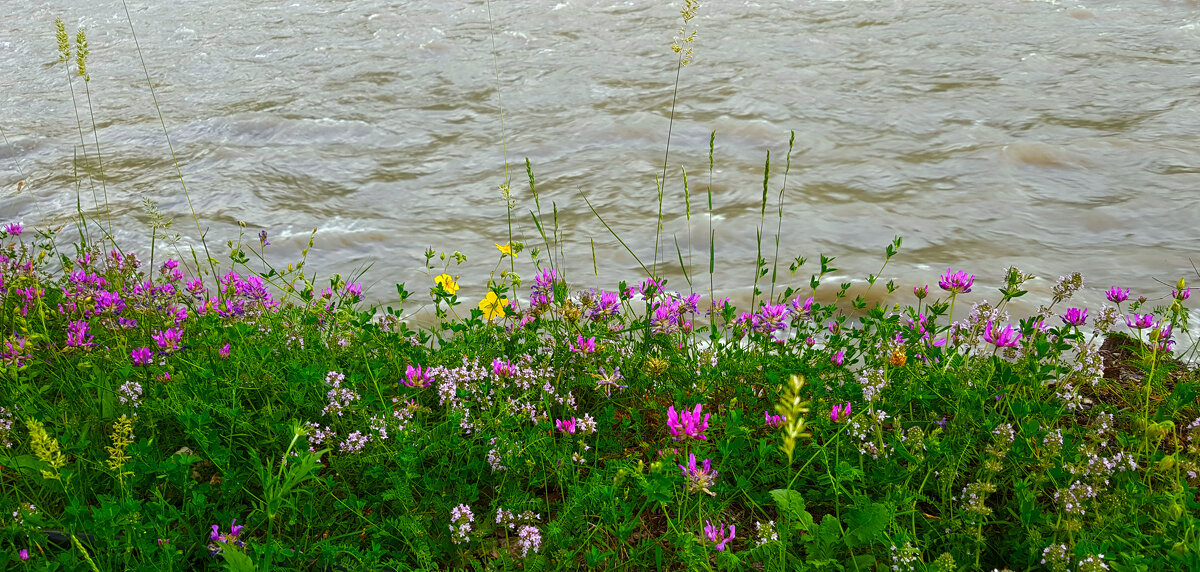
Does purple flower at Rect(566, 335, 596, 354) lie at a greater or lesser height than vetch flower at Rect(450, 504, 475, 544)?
greater

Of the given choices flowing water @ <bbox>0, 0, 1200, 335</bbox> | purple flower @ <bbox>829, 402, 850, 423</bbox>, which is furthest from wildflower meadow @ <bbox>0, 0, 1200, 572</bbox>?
flowing water @ <bbox>0, 0, 1200, 335</bbox>

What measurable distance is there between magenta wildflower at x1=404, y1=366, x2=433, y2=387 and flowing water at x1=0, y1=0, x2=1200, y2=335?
1793 millimetres

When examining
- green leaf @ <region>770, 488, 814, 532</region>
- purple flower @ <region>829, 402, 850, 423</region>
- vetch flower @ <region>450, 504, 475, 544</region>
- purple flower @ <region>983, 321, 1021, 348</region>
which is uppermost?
purple flower @ <region>983, 321, 1021, 348</region>

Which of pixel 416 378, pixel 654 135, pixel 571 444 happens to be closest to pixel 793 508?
pixel 571 444

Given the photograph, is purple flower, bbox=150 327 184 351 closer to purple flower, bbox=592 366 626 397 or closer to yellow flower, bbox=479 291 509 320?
yellow flower, bbox=479 291 509 320

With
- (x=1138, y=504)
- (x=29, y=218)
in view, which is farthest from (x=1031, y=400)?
(x=29, y=218)

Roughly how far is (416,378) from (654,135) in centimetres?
398

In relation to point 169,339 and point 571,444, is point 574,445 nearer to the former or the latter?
point 571,444

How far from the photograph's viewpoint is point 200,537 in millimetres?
2330

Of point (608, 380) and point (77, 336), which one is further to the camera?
point (77, 336)

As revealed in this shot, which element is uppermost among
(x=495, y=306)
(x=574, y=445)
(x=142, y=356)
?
(x=142, y=356)

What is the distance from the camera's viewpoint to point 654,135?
632 centimetres

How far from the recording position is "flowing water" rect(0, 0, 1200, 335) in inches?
189

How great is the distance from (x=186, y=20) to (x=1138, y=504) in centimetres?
1027
